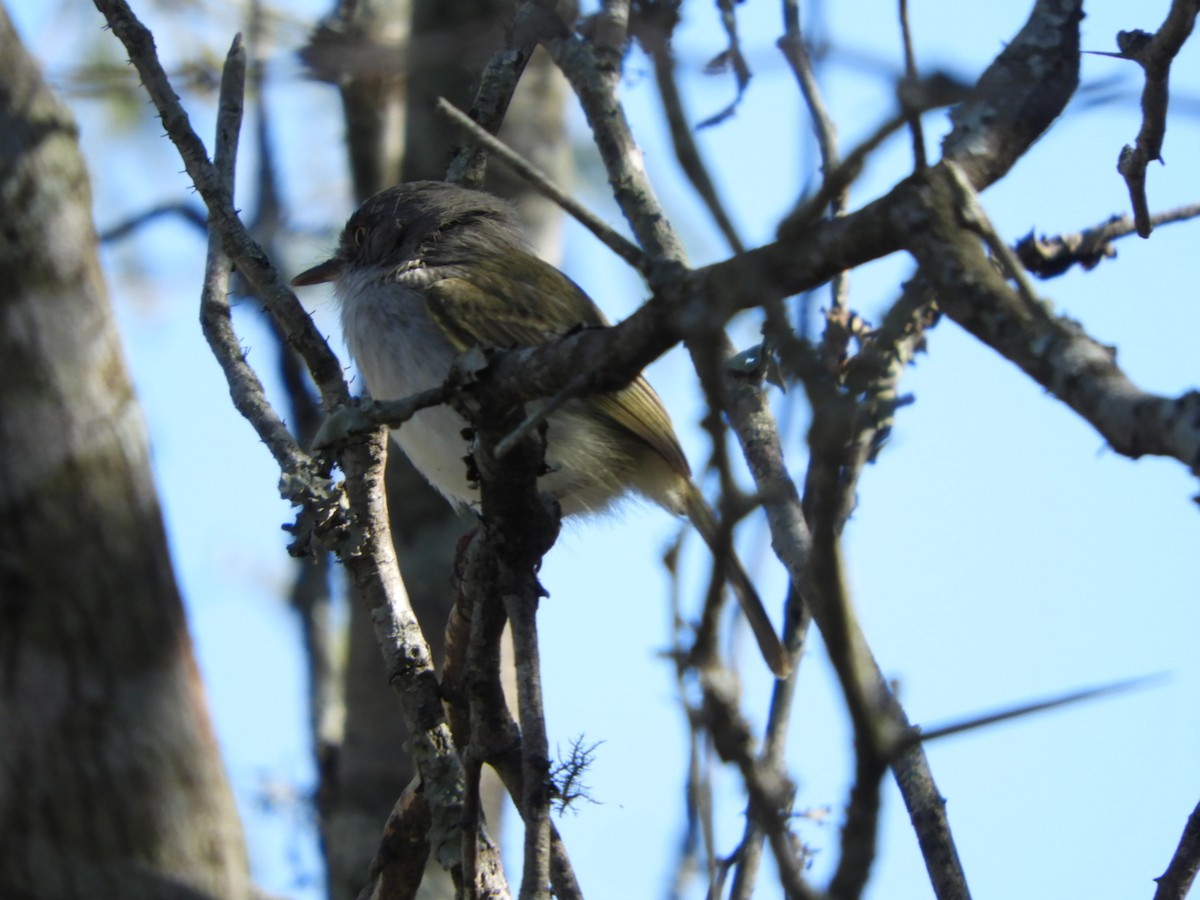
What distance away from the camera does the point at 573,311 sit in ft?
16.0

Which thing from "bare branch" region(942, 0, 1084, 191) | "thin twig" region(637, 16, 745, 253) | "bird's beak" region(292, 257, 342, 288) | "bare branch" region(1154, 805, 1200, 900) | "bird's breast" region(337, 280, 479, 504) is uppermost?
"bird's beak" region(292, 257, 342, 288)

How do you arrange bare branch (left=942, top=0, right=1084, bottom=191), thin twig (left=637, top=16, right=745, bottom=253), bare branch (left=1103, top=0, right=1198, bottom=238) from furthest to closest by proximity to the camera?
bare branch (left=1103, top=0, right=1198, bottom=238)
bare branch (left=942, top=0, right=1084, bottom=191)
thin twig (left=637, top=16, right=745, bottom=253)

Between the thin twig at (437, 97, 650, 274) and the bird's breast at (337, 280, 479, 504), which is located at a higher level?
the bird's breast at (337, 280, 479, 504)

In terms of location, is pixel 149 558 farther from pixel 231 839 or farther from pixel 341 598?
pixel 341 598

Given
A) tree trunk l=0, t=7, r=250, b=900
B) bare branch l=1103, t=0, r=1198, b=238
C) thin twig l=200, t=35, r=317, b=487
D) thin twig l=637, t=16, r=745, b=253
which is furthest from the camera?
thin twig l=200, t=35, r=317, b=487

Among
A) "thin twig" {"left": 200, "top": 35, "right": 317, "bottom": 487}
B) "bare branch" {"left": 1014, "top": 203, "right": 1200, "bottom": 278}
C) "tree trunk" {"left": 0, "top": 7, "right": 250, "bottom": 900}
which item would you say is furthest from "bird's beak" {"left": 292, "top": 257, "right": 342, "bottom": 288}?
"bare branch" {"left": 1014, "top": 203, "right": 1200, "bottom": 278}

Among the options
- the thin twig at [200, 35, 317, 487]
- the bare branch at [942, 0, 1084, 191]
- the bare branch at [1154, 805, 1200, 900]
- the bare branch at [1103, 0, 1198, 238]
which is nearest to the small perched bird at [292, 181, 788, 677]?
the thin twig at [200, 35, 317, 487]

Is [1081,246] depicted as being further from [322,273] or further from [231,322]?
[322,273]

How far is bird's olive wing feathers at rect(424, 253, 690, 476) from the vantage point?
171 inches

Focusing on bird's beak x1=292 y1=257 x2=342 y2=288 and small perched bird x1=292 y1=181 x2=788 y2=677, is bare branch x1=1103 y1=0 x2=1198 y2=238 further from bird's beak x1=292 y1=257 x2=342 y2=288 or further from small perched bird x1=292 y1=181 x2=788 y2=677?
bird's beak x1=292 y1=257 x2=342 y2=288

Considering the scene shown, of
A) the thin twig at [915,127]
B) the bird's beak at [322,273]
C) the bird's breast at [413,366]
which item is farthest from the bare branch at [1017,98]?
the bird's beak at [322,273]

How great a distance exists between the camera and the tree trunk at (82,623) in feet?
7.88

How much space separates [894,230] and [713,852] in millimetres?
1370

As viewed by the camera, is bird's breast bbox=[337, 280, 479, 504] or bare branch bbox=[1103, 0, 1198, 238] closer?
bare branch bbox=[1103, 0, 1198, 238]
